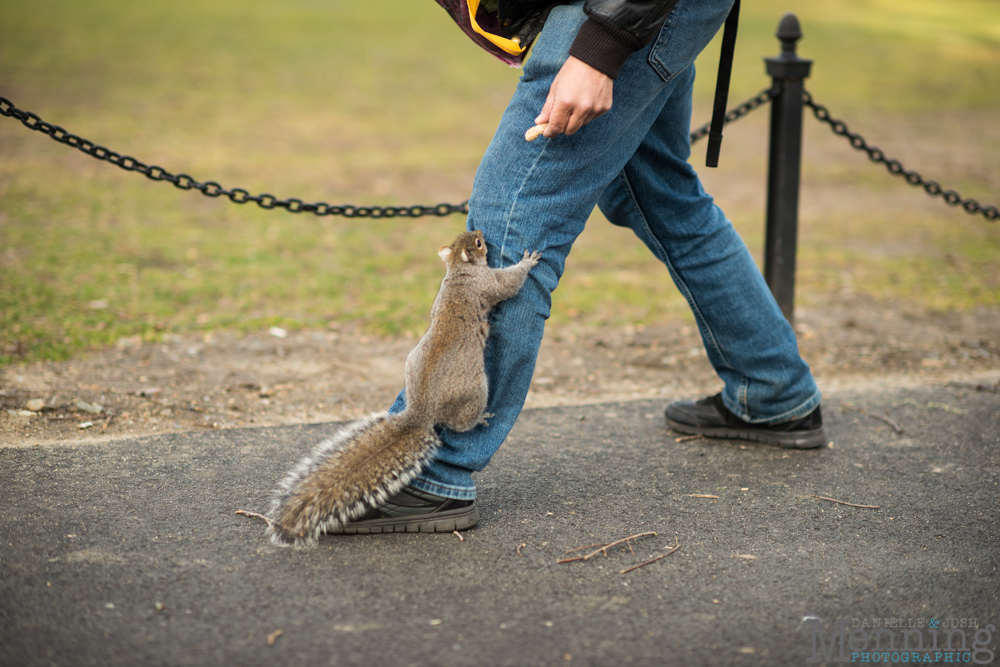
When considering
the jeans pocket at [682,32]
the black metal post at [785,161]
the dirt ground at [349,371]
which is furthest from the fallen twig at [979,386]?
the jeans pocket at [682,32]

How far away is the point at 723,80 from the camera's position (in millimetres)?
2605

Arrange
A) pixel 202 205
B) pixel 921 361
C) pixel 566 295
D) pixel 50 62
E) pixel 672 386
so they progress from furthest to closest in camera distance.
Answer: pixel 50 62
pixel 202 205
pixel 566 295
pixel 921 361
pixel 672 386

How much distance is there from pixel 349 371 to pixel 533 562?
1.83m

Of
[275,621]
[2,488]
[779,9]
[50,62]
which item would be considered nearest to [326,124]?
[50,62]

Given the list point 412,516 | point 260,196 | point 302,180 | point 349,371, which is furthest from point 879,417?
point 302,180

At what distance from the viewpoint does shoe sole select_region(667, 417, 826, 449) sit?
3039 mm

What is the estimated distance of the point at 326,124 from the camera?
10.5m

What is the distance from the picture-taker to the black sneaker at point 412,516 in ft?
7.72

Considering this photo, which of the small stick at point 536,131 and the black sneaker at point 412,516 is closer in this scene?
the small stick at point 536,131

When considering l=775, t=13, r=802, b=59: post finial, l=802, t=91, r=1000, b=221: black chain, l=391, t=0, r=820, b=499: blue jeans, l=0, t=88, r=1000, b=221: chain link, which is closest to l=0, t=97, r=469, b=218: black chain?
l=0, t=88, r=1000, b=221: chain link

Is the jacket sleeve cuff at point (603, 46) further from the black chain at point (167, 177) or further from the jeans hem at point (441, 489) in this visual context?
the jeans hem at point (441, 489)

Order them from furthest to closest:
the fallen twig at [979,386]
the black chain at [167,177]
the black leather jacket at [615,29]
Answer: the fallen twig at [979,386]
the black chain at [167,177]
the black leather jacket at [615,29]

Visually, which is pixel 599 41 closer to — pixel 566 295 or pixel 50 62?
pixel 566 295

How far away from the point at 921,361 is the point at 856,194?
14.0 ft
